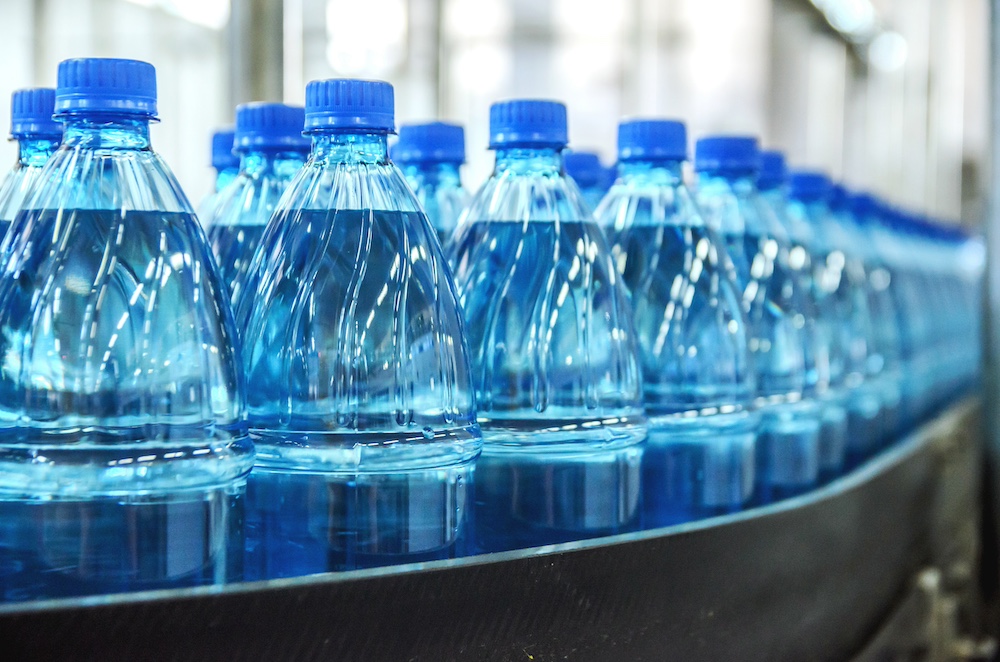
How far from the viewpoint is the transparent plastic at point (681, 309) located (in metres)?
1.04

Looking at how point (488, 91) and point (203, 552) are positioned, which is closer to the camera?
point (203, 552)

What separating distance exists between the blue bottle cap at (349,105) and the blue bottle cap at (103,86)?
0.35 feet

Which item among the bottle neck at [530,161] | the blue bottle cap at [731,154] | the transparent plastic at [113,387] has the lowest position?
the transparent plastic at [113,387]

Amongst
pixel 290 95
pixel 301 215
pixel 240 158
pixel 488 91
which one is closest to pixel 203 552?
pixel 301 215

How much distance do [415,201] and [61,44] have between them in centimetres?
386

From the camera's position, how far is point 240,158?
95 centimetres

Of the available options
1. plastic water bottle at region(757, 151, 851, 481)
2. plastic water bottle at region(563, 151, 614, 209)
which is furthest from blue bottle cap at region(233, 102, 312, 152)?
plastic water bottle at region(757, 151, 851, 481)

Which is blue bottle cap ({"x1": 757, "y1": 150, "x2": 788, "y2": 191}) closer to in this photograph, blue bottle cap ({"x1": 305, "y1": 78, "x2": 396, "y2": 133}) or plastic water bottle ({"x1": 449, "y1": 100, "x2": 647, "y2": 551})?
plastic water bottle ({"x1": 449, "y1": 100, "x2": 647, "y2": 551})

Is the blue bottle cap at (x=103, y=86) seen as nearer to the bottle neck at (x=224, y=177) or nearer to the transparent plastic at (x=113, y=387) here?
the transparent plastic at (x=113, y=387)

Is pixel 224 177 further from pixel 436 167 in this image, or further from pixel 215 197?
pixel 436 167

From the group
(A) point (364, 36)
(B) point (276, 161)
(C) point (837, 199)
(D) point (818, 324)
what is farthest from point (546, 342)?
(A) point (364, 36)

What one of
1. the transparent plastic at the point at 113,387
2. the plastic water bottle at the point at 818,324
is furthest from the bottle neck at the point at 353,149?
the plastic water bottle at the point at 818,324

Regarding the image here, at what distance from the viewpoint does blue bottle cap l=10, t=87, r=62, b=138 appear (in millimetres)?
803

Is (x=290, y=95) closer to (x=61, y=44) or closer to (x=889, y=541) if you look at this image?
(x=889, y=541)
